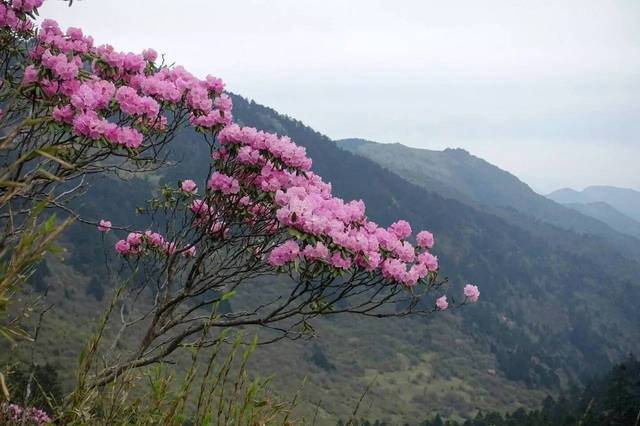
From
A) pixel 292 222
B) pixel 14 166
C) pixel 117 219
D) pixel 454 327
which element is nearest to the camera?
pixel 14 166

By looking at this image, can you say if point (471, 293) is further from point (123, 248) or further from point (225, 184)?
point (123, 248)

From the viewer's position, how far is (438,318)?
258 feet

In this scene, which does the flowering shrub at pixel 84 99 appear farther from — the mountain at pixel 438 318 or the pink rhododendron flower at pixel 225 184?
the mountain at pixel 438 318

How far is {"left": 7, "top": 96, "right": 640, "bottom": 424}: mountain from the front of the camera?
46.3m

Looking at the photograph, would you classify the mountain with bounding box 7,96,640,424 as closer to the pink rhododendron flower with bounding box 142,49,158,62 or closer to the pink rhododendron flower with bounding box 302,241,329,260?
the pink rhododendron flower with bounding box 142,49,158,62

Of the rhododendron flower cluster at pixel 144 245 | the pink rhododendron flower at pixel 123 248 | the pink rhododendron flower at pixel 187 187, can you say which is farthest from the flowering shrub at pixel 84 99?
the pink rhododendron flower at pixel 123 248

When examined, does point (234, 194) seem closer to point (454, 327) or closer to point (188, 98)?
point (188, 98)

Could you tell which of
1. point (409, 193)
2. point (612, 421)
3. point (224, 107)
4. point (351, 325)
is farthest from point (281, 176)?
point (409, 193)

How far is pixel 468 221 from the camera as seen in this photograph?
113312mm

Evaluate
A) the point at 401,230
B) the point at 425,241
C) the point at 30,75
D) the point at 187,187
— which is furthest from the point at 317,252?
the point at 30,75

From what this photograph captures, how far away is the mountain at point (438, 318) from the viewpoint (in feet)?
152

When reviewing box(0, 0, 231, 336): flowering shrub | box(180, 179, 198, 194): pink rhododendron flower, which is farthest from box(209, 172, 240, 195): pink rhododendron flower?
box(180, 179, 198, 194): pink rhododendron flower

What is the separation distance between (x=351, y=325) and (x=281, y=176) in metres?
67.2

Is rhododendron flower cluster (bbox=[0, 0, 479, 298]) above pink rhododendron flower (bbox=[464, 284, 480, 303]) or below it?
above
